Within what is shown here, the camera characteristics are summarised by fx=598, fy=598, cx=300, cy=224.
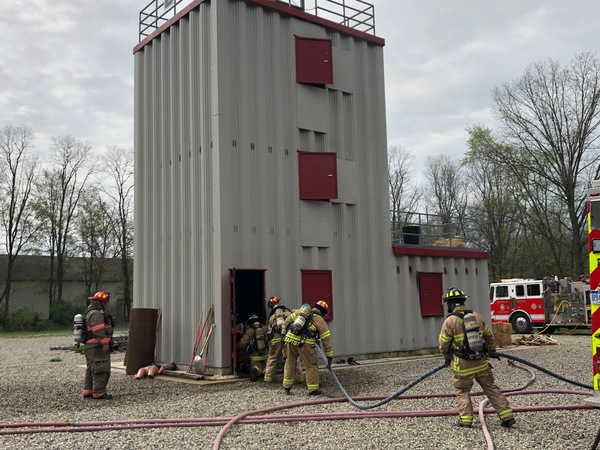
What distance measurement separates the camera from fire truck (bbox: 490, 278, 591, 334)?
26656 mm

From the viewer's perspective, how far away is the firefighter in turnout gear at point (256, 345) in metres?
12.9

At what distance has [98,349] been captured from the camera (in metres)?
11.2

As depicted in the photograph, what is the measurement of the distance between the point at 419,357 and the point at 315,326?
6.75 metres

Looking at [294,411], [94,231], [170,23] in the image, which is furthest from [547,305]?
[94,231]

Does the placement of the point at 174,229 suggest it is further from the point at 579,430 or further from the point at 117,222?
the point at 117,222

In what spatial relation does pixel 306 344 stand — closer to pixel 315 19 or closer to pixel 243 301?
pixel 243 301

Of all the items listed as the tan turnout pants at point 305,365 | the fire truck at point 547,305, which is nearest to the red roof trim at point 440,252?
the tan turnout pants at point 305,365

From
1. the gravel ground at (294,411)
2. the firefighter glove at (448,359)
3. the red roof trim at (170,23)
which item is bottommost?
the gravel ground at (294,411)

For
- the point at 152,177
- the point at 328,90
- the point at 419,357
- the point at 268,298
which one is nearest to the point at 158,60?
the point at 152,177

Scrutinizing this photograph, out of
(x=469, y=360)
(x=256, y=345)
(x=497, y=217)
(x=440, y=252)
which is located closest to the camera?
(x=469, y=360)

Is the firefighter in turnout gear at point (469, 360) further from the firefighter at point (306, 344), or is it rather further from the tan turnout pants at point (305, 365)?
the tan turnout pants at point (305, 365)

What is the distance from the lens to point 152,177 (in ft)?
54.2

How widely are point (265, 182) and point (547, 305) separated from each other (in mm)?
18072

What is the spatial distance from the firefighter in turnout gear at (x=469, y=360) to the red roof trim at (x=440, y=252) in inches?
360
